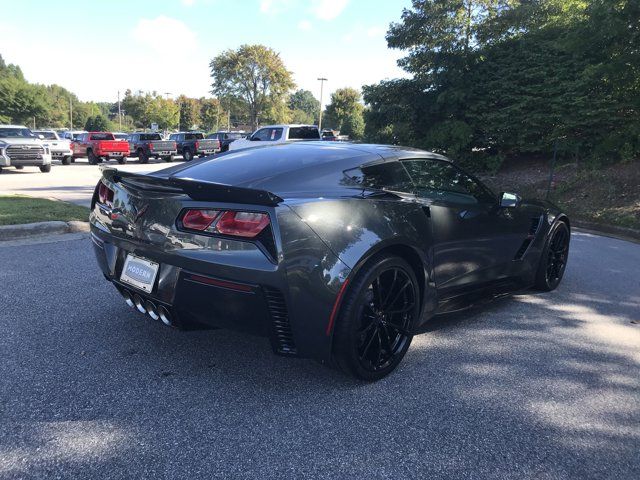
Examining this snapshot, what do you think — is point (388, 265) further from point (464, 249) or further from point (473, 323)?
point (473, 323)

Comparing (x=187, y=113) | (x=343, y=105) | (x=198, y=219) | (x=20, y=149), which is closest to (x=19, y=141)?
(x=20, y=149)

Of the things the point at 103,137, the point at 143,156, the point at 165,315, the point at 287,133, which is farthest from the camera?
the point at 143,156

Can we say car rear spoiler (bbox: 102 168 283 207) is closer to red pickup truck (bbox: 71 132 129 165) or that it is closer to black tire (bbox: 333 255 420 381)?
black tire (bbox: 333 255 420 381)

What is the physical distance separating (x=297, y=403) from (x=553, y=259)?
3.56 meters

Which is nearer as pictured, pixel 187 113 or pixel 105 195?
pixel 105 195

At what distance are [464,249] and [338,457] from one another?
6.52 feet

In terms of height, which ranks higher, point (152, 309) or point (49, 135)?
point (49, 135)

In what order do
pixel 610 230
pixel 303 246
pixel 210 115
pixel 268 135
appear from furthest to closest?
pixel 210 115, pixel 268 135, pixel 610 230, pixel 303 246

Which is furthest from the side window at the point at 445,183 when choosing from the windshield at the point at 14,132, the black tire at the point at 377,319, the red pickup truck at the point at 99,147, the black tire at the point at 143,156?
the black tire at the point at 143,156

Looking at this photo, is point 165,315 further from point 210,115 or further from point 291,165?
point 210,115

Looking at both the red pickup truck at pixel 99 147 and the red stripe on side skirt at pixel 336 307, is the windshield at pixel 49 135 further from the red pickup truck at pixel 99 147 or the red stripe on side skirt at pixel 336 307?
the red stripe on side skirt at pixel 336 307

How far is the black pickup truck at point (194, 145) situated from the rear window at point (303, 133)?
38.2 ft

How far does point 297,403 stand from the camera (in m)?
2.74

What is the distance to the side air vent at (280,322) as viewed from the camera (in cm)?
257
